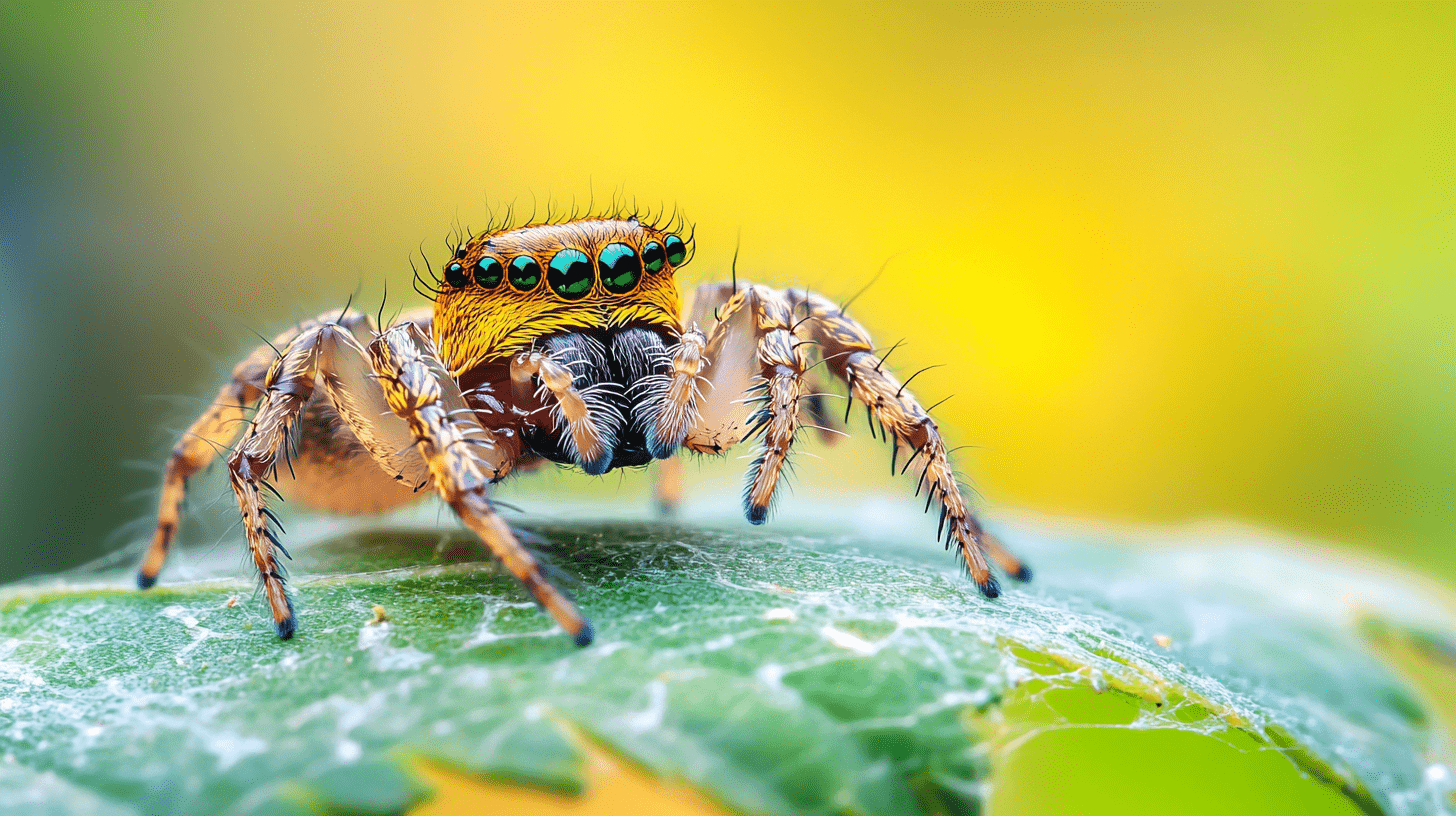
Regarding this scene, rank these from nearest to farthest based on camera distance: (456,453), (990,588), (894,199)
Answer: (456,453)
(990,588)
(894,199)

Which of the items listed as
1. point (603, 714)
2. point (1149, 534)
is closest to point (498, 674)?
point (603, 714)

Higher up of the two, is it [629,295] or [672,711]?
[629,295]

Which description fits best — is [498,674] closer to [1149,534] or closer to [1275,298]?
[1149,534]

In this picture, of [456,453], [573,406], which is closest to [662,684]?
[456,453]

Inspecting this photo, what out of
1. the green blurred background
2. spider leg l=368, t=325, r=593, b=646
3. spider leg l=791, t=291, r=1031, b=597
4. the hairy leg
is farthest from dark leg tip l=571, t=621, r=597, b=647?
the green blurred background

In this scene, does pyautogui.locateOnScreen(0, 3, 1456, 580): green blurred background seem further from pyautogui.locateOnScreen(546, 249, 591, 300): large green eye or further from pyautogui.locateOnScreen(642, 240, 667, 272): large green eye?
pyautogui.locateOnScreen(546, 249, 591, 300): large green eye

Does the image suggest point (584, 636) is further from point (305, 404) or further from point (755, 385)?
point (305, 404)

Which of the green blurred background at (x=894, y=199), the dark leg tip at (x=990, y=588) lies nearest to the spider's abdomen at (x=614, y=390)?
the dark leg tip at (x=990, y=588)
